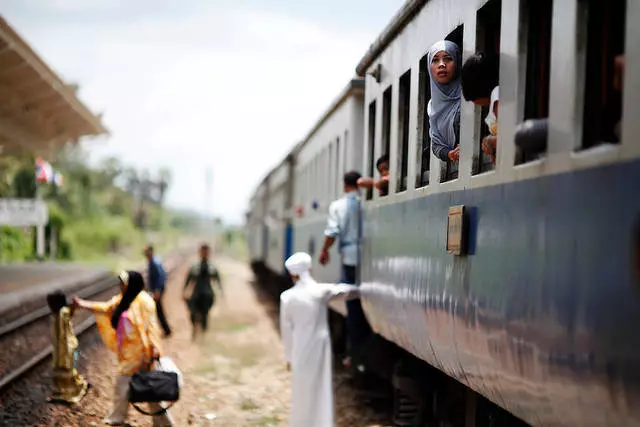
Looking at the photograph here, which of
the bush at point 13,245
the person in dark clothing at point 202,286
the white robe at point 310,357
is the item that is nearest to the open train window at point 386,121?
the white robe at point 310,357

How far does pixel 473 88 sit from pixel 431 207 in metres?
1.02

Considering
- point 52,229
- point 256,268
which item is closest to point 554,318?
point 256,268

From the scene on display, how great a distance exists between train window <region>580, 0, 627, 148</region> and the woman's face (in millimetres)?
1839

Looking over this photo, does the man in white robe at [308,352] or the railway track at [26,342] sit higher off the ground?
the man in white robe at [308,352]

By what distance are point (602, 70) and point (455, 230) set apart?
1.64m

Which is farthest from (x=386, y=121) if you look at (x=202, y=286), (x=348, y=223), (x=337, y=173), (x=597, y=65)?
(x=202, y=286)

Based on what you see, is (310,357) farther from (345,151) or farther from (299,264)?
(345,151)

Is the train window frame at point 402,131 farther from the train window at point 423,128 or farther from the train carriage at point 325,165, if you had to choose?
the train carriage at point 325,165

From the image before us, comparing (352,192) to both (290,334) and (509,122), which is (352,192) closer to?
(290,334)

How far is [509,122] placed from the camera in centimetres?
414

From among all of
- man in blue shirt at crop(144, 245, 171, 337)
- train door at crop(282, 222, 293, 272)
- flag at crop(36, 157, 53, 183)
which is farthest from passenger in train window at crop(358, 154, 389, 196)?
flag at crop(36, 157, 53, 183)

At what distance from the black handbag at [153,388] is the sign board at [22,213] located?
2212 cm

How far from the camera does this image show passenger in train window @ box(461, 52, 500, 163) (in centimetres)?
459

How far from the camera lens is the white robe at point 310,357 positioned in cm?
673
